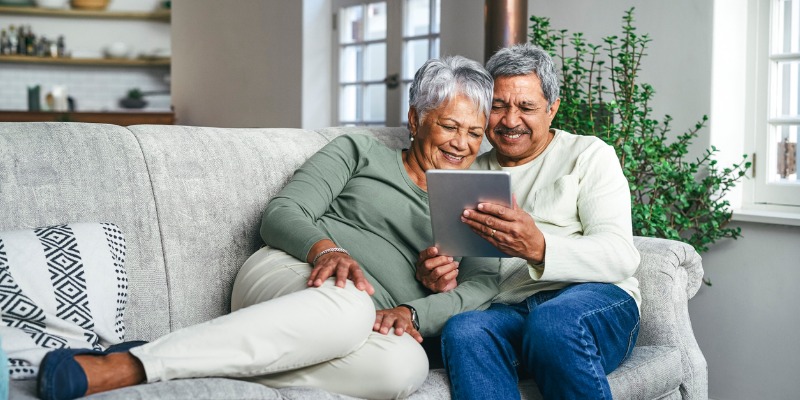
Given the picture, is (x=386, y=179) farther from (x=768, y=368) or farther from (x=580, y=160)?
(x=768, y=368)

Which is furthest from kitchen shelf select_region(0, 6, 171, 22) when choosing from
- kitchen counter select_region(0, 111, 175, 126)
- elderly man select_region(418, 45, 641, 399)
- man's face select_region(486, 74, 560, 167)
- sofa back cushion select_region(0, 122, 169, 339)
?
man's face select_region(486, 74, 560, 167)

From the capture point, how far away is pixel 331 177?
6.90 feet

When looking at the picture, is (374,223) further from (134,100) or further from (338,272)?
(134,100)

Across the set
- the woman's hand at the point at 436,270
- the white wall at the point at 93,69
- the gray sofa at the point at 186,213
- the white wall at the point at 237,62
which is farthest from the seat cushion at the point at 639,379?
the white wall at the point at 93,69

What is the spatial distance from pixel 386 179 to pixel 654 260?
0.75 m

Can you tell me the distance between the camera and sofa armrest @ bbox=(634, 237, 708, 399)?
7.07 ft

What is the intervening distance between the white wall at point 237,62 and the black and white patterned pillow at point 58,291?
10.7 feet

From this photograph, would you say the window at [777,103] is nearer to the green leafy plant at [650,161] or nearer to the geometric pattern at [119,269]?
the green leafy plant at [650,161]

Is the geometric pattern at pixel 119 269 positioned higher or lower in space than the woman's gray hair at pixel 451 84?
lower

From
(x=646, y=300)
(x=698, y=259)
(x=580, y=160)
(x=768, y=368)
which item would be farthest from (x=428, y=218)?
(x=768, y=368)

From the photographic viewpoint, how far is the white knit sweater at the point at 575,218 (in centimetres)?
193

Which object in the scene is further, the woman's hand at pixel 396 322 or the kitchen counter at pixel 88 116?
the kitchen counter at pixel 88 116

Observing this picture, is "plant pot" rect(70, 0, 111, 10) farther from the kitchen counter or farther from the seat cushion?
→ the seat cushion

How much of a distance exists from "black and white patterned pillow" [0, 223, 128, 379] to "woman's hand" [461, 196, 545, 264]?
0.77 meters
